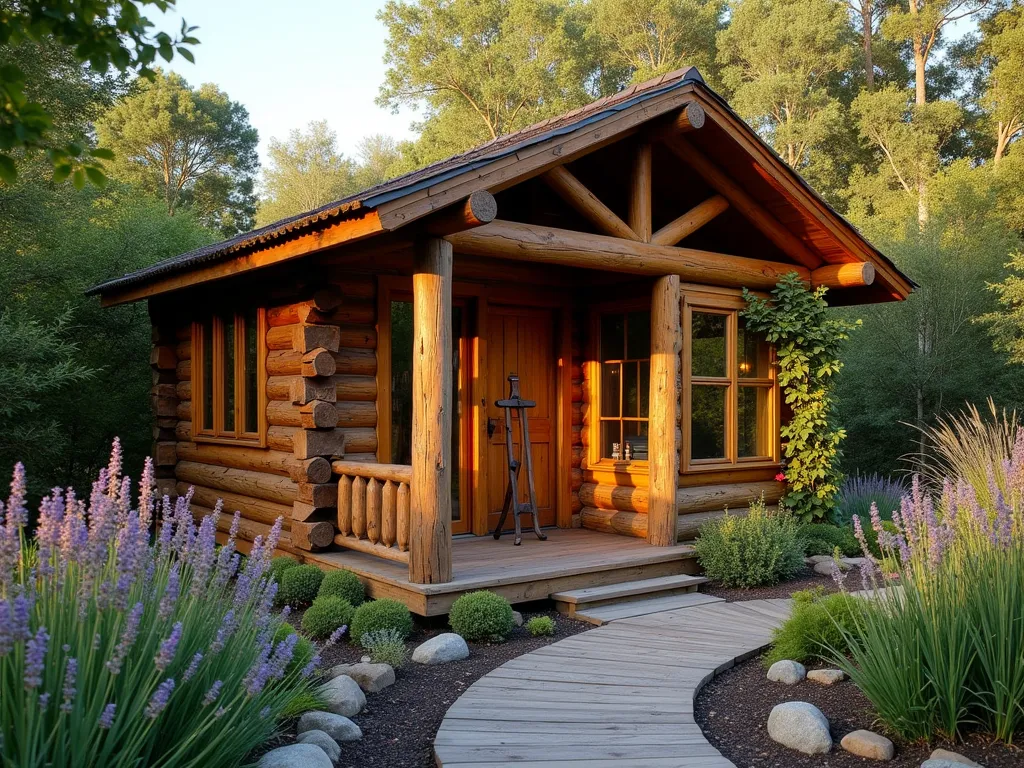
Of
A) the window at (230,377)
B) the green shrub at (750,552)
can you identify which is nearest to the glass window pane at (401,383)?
the window at (230,377)

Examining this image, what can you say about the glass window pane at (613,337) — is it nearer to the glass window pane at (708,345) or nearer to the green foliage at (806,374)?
the glass window pane at (708,345)

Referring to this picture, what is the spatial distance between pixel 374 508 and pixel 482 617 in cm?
145

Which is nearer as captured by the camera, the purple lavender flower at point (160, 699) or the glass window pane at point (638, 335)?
the purple lavender flower at point (160, 699)

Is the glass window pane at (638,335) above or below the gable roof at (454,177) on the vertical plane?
below

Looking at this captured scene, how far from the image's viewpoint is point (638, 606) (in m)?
7.07

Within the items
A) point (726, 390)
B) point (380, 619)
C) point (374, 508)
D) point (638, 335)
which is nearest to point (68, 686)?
point (380, 619)

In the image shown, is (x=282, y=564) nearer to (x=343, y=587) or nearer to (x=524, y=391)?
(x=343, y=587)

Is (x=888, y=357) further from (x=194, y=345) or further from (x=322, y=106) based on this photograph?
(x=322, y=106)

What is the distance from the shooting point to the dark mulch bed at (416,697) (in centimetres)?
410

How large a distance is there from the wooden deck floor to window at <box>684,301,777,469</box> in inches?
47.1

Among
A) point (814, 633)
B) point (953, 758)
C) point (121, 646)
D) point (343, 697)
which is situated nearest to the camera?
point (121, 646)

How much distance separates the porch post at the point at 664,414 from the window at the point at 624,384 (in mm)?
611

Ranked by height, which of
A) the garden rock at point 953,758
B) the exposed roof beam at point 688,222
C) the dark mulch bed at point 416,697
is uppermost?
the exposed roof beam at point 688,222

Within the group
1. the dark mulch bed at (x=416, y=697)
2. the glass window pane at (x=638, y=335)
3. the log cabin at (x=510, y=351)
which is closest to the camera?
the dark mulch bed at (x=416, y=697)
